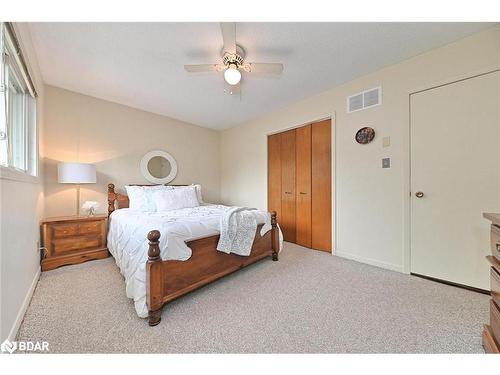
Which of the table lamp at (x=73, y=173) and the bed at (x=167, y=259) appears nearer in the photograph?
the bed at (x=167, y=259)

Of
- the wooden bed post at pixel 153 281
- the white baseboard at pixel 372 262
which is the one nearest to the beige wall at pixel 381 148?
the white baseboard at pixel 372 262

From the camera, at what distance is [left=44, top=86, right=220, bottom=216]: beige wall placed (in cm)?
277

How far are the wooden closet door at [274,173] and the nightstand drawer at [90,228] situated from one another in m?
2.66

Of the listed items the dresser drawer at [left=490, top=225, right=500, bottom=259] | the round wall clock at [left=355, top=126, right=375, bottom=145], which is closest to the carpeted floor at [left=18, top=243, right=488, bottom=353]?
the dresser drawer at [left=490, top=225, right=500, bottom=259]

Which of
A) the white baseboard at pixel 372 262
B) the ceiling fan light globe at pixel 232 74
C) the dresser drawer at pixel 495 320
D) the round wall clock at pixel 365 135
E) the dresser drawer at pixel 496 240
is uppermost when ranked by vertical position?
the ceiling fan light globe at pixel 232 74

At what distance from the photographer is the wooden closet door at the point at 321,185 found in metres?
2.93

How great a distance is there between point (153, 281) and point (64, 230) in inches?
74.0

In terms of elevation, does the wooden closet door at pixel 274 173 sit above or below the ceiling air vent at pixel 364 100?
below

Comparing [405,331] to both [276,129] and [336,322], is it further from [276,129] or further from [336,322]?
[276,129]

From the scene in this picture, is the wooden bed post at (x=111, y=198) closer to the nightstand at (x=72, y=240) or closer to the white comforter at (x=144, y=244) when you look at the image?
the nightstand at (x=72, y=240)

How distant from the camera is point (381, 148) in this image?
2396 millimetres

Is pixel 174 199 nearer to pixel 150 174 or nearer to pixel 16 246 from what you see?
pixel 150 174

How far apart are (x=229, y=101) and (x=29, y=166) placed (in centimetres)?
256

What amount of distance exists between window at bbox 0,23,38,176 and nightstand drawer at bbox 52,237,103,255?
0.88 m
